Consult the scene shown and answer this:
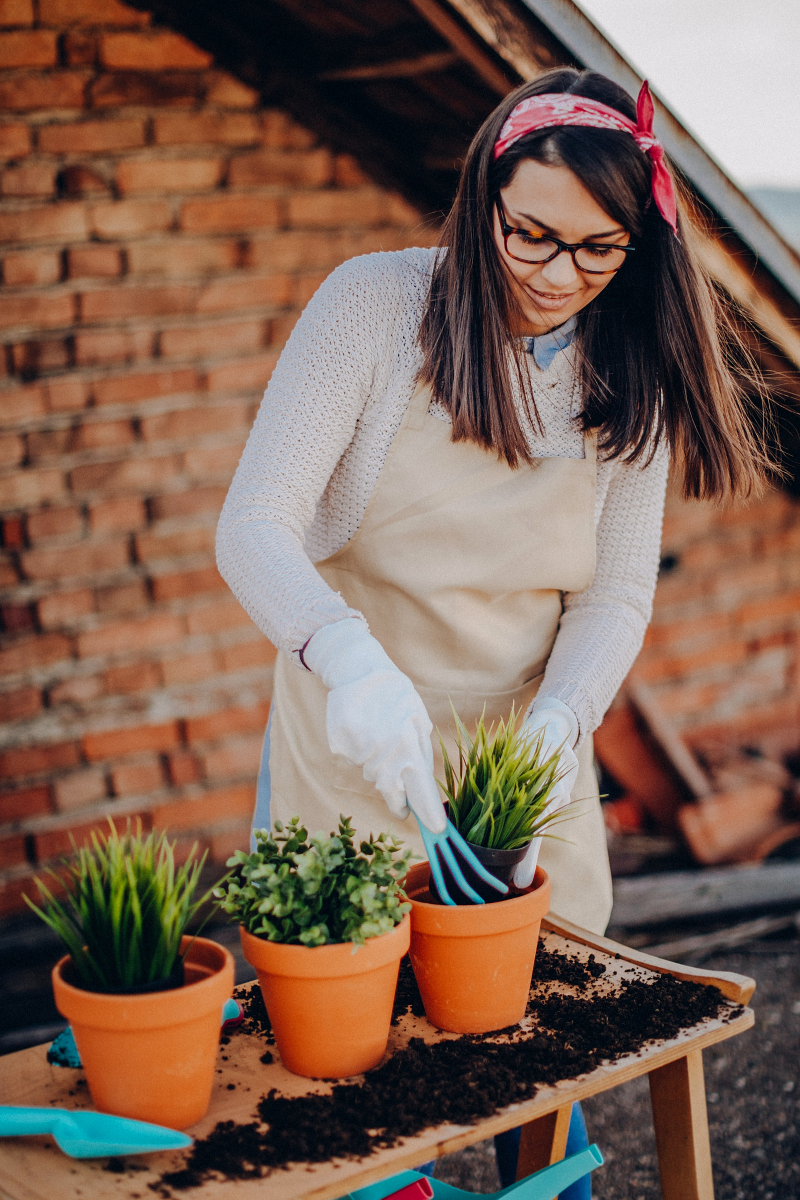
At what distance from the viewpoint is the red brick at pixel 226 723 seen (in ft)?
8.42

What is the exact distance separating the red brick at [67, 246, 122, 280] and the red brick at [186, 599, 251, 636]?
0.79 m

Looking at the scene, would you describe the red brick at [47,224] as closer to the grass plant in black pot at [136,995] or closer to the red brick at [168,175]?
the red brick at [168,175]

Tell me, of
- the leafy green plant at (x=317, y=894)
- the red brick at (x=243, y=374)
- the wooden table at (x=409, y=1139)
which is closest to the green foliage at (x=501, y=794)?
the leafy green plant at (x=317, y=894)

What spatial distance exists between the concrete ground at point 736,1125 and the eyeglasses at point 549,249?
1.77 m

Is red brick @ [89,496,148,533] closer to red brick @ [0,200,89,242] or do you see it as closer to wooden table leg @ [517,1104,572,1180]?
red brick @ [0,200,89,242]

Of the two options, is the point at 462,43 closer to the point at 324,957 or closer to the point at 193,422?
the point at 193,422

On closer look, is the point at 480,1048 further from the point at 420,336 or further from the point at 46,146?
the point at 46,146

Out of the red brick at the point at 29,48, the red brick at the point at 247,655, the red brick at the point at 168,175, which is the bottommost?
the red brick at the point at 247,655

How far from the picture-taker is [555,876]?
149 cm

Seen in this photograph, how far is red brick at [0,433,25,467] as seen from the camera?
2.28m

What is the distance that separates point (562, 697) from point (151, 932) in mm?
621

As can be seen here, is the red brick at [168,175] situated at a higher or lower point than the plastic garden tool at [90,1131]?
higher

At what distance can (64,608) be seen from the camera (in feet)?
7.82

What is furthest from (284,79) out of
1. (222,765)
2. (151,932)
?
(151,932)
